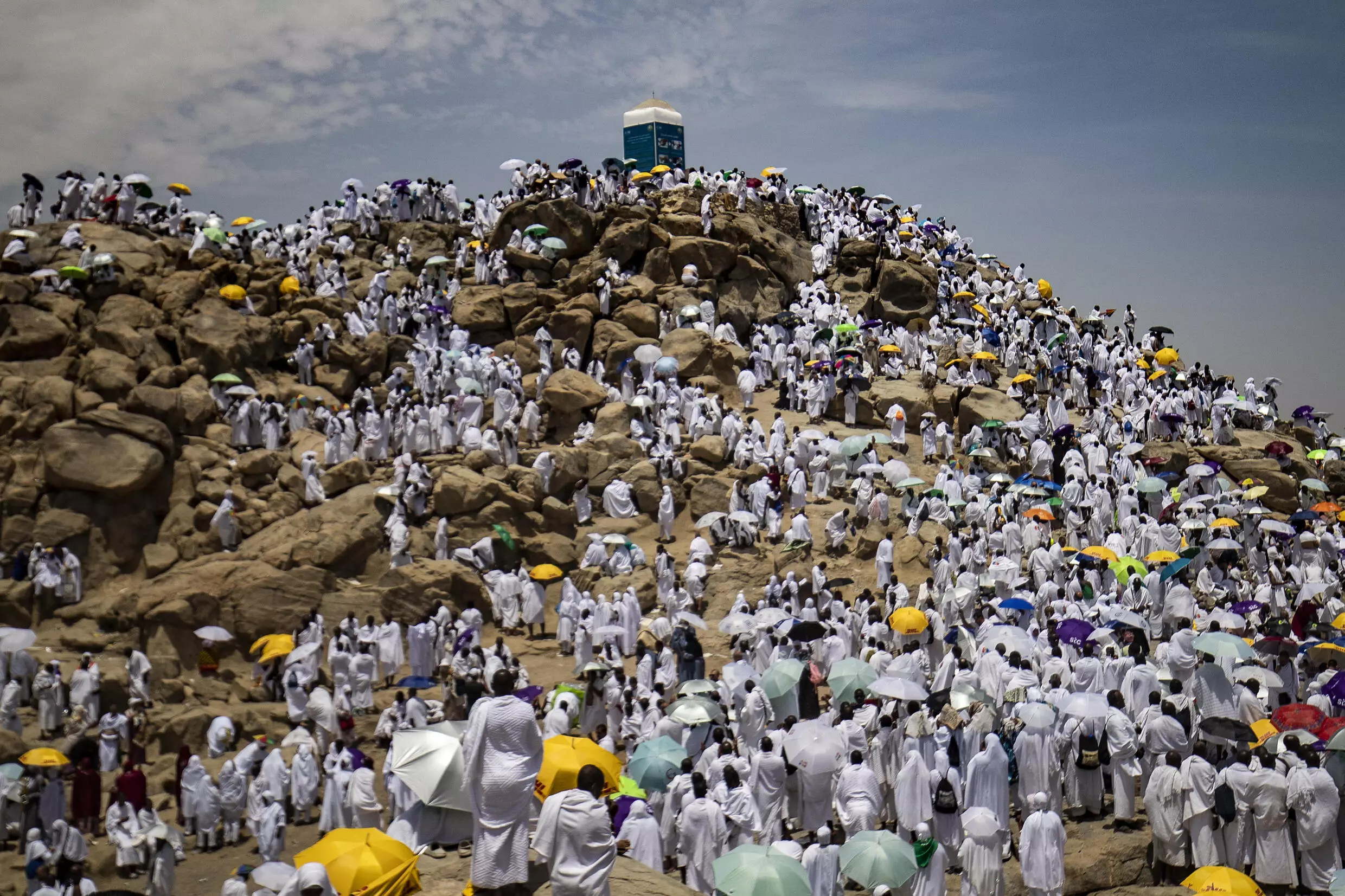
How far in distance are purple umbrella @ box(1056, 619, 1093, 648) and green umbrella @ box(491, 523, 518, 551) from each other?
35.7 ft

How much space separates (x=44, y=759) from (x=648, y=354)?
17.0 m

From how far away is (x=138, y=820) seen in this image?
45.4 feet

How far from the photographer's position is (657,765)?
1195 centimetres

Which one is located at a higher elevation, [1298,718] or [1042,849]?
[1298,718]

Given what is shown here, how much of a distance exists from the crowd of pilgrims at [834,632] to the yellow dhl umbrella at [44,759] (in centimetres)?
29

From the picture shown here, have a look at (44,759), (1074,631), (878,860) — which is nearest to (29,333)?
(44,759)

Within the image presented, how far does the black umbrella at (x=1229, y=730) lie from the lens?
36.7ft

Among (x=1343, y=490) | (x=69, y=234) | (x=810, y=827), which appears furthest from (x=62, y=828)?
(x=1343, y=490)

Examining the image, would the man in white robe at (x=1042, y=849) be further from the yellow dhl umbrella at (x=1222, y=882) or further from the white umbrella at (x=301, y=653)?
the white umbrella at (x=301, y=653)

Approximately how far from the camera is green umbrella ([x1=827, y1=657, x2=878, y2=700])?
13578mm

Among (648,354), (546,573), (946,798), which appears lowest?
(946,798)

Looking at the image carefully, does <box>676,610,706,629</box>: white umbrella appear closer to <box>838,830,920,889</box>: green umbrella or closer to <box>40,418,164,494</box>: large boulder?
<box>838,830,920,889</box>: green umbrella

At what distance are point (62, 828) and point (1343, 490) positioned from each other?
89.6 ft

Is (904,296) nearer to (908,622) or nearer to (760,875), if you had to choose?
(908,622)
